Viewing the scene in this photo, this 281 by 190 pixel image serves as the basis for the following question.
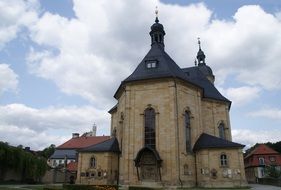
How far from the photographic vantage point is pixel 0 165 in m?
36.7

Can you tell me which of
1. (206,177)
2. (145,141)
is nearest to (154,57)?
(145,141)

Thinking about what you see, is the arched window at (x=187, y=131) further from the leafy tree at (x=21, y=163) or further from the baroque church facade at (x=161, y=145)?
the leafy tree at (x=21, y=163)

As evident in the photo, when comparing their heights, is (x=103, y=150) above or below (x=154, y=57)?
below

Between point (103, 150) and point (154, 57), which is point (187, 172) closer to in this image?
point (103, 150)

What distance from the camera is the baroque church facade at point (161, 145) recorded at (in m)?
30.6

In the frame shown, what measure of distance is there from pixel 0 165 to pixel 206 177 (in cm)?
2488

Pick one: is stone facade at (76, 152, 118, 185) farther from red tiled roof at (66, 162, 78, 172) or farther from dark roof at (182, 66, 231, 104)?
red tiled roof at (66, 162, 78, 172)

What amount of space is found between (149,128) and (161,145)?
8.26ft

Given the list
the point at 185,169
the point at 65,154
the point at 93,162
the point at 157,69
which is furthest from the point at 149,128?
the point at 65,154

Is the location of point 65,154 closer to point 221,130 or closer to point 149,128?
point 221,130

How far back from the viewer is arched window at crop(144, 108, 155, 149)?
105 feet

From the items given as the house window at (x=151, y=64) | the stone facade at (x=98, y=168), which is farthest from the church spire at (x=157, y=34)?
the stone facade at (x=98, y=168)

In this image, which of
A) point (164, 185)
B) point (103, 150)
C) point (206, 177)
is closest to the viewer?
point (164, 185)

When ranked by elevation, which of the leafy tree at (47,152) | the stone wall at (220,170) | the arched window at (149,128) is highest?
the leafy tree at (47,152)
